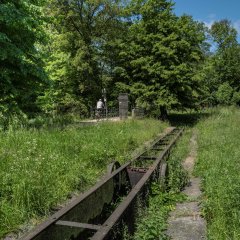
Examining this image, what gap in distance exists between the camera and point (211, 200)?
605cm

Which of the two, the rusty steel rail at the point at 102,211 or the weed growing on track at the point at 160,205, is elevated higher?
the rusty steel rail at the point at 102,211

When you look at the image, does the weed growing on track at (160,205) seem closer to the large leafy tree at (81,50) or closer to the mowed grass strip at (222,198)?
the mowed grass strip at (222,198)

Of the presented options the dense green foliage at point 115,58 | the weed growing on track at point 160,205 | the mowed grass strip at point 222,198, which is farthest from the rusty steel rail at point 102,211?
the dense green foliage at point 115,58

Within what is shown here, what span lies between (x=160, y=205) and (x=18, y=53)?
9.01 m

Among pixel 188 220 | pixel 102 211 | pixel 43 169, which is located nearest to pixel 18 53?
pixel 43 169

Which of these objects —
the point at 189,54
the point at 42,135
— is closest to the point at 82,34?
the point at 189,54

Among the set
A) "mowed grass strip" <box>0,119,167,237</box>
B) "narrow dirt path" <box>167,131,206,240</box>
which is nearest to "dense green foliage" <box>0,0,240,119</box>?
"mowed grass strip" <box>0,119,167,237</box>

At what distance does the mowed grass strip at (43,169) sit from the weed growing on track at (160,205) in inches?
60.3

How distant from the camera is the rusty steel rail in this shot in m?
4.10

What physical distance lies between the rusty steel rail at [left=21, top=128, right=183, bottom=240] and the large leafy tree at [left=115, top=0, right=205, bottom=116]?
777 inches

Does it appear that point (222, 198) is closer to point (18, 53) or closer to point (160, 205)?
point (160, 205)

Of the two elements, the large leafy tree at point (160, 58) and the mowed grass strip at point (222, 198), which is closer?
the mowed grass strip at point (222, 198)

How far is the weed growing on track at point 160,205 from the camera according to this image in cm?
468

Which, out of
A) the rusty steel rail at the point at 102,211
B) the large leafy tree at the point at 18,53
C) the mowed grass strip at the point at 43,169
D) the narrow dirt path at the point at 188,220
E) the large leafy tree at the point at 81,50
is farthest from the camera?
the large leafy tree at the point at 81,50
